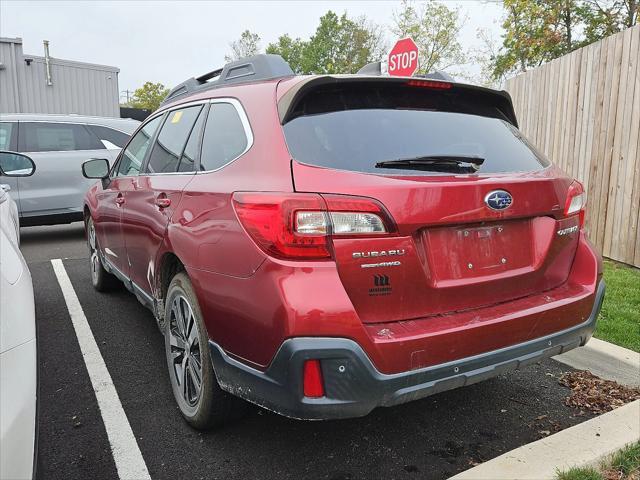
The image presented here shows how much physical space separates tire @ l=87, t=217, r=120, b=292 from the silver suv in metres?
3.14

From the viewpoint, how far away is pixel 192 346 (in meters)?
2.68

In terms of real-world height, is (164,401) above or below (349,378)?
below

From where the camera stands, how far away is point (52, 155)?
805 centimetres

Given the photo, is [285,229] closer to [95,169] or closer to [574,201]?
[574,201]

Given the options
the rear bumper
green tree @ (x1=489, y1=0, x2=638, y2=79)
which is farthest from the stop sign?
green tree @ (x1=489, y1=0, x2=638, y2=79)

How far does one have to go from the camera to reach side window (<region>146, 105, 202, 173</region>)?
123 inches

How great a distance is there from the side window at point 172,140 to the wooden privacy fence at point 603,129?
14.9 feet

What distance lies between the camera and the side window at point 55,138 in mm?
8000

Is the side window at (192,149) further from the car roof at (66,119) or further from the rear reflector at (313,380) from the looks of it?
the car roof at (66,119)

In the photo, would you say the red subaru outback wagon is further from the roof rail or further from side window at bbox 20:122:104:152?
side window at bbox 20:122:104:152

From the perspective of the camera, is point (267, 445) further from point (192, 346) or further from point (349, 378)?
point (349, 378)

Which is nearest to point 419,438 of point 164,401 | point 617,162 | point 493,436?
point 493,436

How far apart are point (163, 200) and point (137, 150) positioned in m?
1.33

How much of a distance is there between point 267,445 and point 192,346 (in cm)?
A: 63
